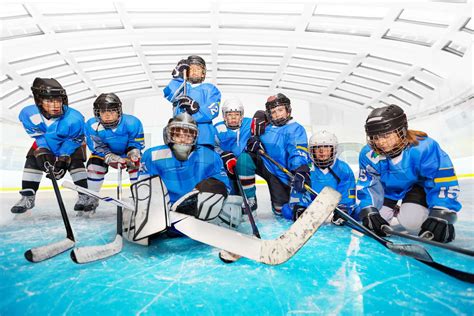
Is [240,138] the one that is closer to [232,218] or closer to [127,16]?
[232,218]

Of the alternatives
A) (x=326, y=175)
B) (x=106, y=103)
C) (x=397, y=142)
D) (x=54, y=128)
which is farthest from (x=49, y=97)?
(x=397, y=142)

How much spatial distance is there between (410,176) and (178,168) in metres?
1.38

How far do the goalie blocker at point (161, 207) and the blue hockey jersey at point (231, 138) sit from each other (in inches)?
30.1

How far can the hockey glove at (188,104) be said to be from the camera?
2016 millimetres

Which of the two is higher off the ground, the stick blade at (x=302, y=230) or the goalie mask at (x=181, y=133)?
the goalie mask at (x=181, y=133)

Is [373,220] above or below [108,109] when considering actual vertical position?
below

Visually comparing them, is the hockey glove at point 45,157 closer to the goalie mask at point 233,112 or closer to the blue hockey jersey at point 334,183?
the goalie mask at point 233,112

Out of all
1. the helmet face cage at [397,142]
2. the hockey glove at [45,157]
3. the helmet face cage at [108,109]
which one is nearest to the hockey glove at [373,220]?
the helmet face cage at [397,142]

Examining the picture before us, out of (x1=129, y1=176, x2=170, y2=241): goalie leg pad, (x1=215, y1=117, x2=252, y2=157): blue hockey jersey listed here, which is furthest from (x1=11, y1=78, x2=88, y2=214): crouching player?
(x1=215, y1=117, x2=252, y2=157): blue hockey jersey

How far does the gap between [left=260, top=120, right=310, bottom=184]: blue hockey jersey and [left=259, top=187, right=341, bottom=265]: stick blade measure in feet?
3.57

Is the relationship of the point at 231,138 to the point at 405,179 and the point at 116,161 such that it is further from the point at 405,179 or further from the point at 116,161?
the point at 405,179

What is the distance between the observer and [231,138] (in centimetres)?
245

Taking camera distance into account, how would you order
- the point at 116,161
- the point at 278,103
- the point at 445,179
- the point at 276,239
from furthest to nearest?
the point at 278,103 → the point at 116,161 → the point at 445,179 → the point at 276,239

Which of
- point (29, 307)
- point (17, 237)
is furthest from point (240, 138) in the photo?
point (29, 307)
